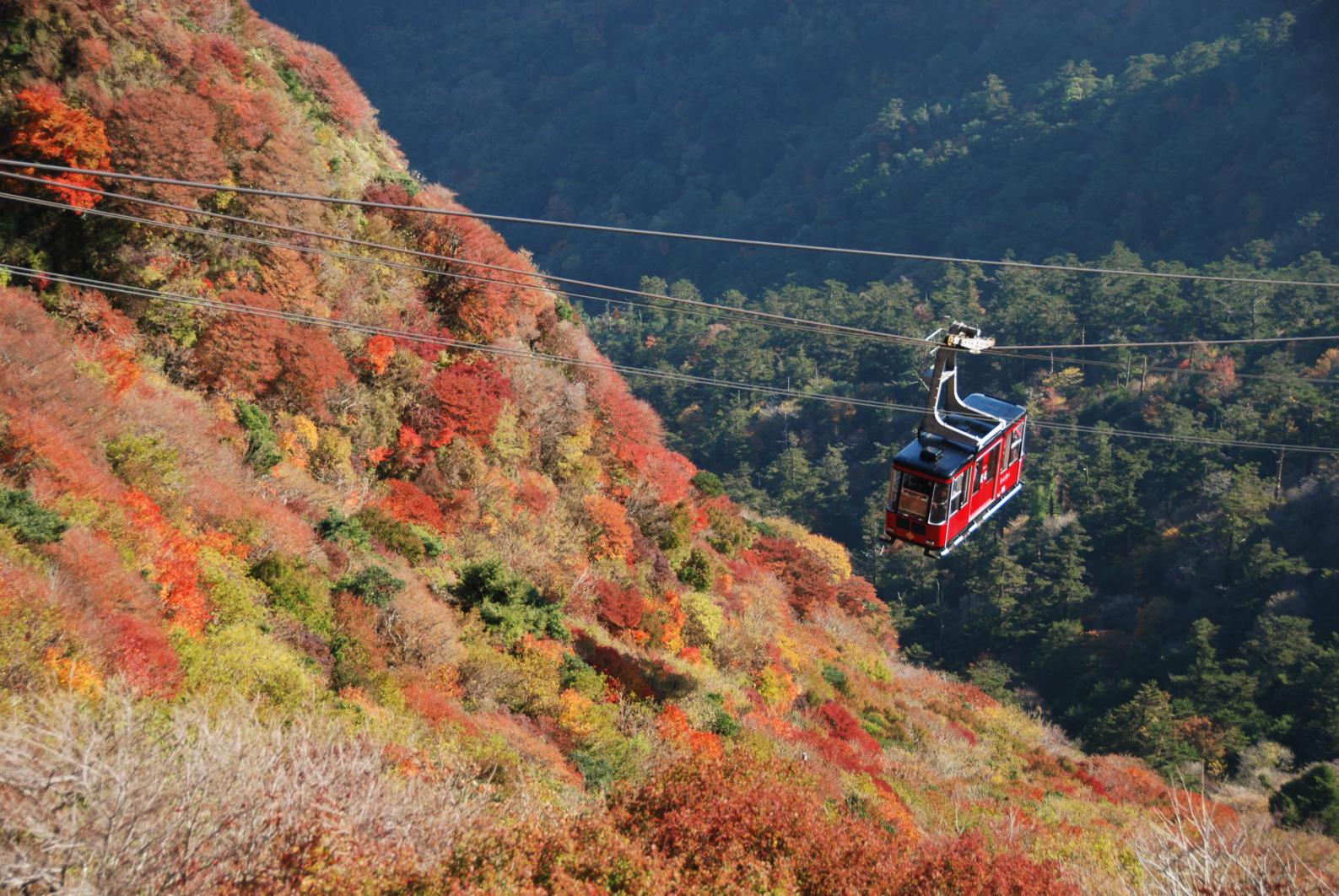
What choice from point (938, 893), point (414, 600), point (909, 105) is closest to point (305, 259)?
point (414, 600)

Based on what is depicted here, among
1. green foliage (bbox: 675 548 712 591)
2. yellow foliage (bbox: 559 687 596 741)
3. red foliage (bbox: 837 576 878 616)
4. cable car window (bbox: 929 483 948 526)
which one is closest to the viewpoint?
cable car window (bbox: 929 483 948 526)

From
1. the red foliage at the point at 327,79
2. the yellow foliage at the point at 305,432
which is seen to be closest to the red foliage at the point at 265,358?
the yellow foliage at the point at 305,432

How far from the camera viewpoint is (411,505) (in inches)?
990

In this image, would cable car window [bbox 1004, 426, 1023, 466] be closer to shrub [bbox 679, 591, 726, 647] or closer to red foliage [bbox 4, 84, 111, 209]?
shrub [bbox 679, 591, 726, 647]

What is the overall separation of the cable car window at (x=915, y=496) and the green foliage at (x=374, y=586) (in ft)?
31.8

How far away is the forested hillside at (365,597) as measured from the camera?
1075 cm

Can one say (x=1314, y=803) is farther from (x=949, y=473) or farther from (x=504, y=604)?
(x=504, y=604)

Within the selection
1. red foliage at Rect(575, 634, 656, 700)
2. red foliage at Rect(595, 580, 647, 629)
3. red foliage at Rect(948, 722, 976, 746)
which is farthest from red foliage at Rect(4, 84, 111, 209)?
red foliage at Rect(948, 722, 976, 746)

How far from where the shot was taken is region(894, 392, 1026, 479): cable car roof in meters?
17.3

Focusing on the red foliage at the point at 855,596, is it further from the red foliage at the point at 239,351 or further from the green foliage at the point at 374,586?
the green foliage at the point at 374,586

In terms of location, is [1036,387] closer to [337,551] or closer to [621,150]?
[337,551]

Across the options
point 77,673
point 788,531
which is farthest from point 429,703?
point 788,531

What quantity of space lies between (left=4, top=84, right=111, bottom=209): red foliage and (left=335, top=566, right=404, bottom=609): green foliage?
10.7 m

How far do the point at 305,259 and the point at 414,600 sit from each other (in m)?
11.2
